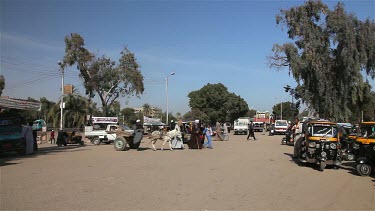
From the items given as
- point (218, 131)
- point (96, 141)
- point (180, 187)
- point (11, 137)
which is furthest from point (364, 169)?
point (96, 141)

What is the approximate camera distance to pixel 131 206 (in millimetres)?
7711

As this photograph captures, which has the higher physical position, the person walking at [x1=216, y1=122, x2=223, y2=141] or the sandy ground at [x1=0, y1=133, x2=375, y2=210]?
the person walking at [x1=216, y1=122, x2=223, y2=141]

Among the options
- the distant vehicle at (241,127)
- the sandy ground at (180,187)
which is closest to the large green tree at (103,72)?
the distant vehicle at (241,127)

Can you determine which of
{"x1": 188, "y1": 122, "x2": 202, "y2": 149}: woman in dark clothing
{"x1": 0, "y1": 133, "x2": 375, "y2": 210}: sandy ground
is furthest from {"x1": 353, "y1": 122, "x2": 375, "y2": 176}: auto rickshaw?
{"x1": 188, "y1": 122, "x2": 202, "y2": 149}: woman in dark clothing

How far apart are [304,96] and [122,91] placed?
23816 mm

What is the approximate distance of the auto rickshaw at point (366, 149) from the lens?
42.5 ft

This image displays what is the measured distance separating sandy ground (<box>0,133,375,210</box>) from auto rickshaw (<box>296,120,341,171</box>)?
474mm

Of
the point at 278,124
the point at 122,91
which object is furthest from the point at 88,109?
the point at 278,124

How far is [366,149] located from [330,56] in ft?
71.8

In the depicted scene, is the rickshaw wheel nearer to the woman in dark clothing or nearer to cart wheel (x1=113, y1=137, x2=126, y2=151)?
the woman in dark clothing

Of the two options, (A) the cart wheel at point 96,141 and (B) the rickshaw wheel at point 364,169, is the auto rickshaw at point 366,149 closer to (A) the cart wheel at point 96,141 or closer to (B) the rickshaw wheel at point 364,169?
(B) the rickshaw wheel at point 364,169

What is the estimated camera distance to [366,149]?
13.4 metres

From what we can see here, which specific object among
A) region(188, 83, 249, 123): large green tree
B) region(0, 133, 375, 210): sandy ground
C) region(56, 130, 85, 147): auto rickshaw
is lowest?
region(0, 133, 375, 210): sandy ground

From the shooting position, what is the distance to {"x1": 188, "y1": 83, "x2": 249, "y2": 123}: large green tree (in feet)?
291
